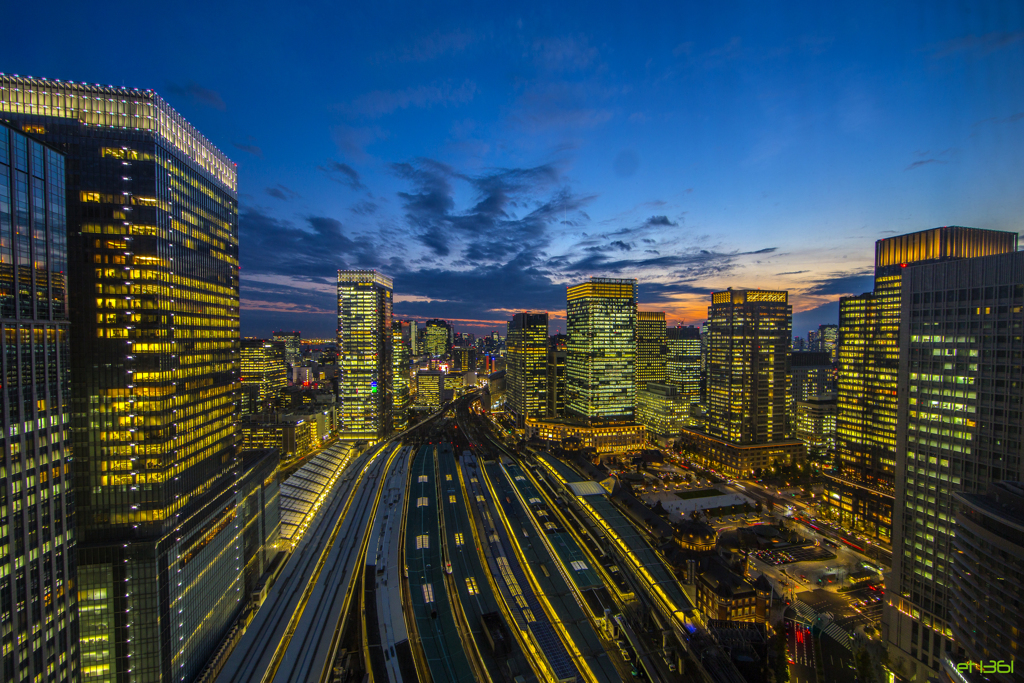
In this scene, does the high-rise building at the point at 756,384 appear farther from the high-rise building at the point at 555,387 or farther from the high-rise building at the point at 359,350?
the high-rise building at the point at 359,350

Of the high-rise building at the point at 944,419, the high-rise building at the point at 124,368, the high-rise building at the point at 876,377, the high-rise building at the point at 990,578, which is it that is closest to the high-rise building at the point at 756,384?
the high-rise building at the point at 876,377

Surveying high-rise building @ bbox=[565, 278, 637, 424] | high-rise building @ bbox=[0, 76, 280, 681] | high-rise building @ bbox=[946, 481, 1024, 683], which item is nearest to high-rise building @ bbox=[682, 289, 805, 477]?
high-rise building @ bbox=[565, 278, 637, 424]

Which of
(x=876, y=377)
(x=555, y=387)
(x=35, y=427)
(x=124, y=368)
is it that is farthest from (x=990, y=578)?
(x=555, y=387)

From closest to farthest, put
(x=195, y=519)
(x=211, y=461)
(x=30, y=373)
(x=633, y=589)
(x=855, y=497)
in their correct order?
(x=30, y=373)
(x=195, y=519)
(x=211, y=461)
(x=633, y=589)
(x=855, y=497)

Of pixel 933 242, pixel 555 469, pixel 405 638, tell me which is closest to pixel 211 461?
pixel 405 638

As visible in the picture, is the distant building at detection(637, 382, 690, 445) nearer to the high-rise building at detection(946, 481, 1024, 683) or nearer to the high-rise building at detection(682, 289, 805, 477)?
the high-rise building at detection(682, 289, 805, 477)

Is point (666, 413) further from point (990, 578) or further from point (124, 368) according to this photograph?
point (124, 368)

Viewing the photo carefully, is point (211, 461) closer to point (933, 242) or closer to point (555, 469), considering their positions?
point (555, 469)
